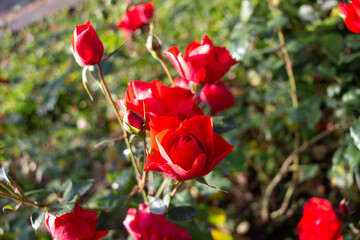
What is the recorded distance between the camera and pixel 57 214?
1.92ft

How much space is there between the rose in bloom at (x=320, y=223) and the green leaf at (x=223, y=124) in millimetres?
243

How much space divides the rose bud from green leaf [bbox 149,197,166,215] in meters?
0.25

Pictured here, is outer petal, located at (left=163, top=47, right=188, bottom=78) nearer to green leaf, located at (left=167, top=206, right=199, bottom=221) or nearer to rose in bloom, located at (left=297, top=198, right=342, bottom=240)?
green leaf, located at (left=167, top=206, right=199, bottom=221)

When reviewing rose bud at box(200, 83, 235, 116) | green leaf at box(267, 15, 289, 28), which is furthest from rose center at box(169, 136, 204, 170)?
green leaf at box(267, 15, 289, 28)

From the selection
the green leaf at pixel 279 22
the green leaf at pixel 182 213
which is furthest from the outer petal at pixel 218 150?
the green leaf at pixel 279 22

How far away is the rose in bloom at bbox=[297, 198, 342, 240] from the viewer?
2.06 feet

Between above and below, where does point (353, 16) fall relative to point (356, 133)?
above

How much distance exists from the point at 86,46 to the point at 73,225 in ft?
1.10

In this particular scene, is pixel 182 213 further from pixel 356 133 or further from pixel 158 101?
pixel 356 133

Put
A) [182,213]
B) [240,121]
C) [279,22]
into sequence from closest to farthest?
[182,213] < [279,22] < [240,121]

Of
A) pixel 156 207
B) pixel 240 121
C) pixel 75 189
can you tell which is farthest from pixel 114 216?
pixel 240 121

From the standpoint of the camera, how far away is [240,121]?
146 centimetres

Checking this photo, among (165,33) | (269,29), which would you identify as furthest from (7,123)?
(269,29)

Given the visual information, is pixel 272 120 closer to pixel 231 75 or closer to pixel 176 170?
pixel 231 75
